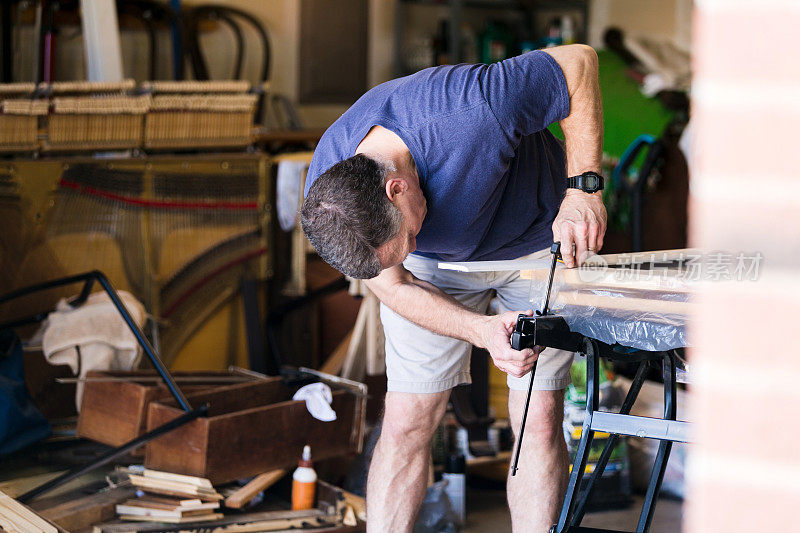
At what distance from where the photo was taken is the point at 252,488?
2.85 m

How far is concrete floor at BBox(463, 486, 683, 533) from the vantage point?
9.84ft

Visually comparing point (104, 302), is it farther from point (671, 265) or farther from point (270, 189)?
point (671, 265)

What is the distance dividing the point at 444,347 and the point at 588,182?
0.55 metres

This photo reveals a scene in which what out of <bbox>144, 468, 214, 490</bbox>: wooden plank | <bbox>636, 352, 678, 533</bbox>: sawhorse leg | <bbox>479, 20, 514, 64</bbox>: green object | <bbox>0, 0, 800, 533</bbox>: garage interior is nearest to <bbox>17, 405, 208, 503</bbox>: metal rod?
<bbox>0, 0, 800, 533</bbox>: garage interior

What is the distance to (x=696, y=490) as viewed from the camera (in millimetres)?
664

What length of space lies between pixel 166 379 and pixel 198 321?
1306 millimetres

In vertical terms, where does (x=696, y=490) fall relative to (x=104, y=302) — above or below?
above

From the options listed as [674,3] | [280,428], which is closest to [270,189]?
[280,428]

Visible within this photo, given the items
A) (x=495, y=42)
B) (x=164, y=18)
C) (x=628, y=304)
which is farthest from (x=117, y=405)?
(x=495, y=42)

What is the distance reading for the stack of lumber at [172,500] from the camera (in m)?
2.69

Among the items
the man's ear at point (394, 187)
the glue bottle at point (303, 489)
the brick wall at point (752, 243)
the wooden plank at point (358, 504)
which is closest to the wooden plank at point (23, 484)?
the glue bottle at point (303, 489)

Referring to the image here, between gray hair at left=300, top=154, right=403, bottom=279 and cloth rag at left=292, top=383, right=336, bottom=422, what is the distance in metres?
1.26

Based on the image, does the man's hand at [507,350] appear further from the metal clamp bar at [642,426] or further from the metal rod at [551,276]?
the metal clamp bar at [642,426]

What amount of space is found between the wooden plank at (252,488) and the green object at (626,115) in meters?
2.27
